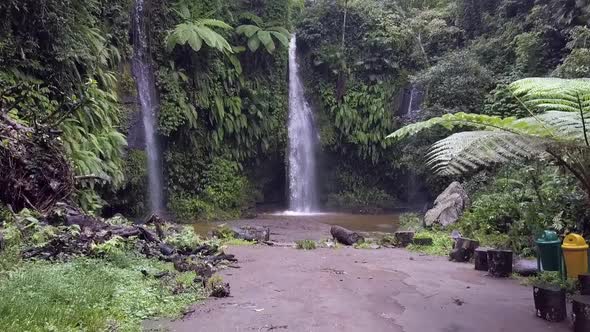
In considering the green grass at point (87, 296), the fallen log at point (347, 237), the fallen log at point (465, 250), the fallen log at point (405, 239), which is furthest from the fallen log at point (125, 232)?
the fallen log at point (405, 239)

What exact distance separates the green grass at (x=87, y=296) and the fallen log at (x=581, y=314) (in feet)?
9.81

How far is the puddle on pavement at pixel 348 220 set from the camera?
1244 cm

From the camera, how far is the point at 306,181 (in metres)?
17.5

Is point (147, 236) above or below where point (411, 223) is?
above

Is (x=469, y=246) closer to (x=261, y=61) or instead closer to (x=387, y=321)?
(x=387, y=321)

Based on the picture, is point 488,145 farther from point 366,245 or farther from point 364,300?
point 366,245

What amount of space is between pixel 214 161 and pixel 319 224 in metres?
4.21

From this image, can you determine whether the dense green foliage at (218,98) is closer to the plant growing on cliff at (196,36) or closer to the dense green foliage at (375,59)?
the plant growing on cliff at (196,36)

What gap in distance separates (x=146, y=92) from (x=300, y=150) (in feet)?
18.9

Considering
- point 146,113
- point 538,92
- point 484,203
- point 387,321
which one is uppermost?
point 146,113

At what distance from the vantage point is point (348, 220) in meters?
14.5

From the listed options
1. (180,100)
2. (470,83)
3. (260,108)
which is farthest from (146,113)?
(470,83)

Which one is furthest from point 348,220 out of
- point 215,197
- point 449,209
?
point 215,197

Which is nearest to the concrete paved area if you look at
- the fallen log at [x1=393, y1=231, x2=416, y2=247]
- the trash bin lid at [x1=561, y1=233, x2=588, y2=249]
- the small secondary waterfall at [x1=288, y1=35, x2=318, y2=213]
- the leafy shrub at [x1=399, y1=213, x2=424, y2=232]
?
the trash bin lid at [x1=561, y1=233, x2=588, y2=249]
